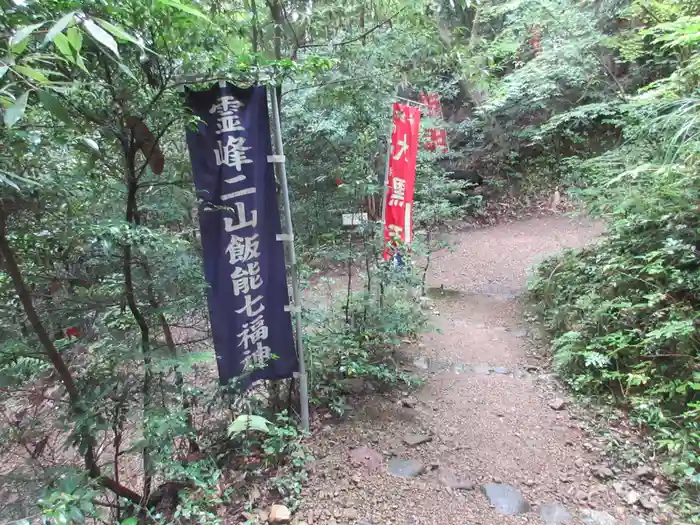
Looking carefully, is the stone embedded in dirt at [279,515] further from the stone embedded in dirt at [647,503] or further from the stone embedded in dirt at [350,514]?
the stone embedded in dirt at [647,503]

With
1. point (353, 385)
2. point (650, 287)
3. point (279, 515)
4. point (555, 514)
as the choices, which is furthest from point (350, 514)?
point (650, 287)

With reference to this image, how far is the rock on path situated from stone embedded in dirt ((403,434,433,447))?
0.05 feet

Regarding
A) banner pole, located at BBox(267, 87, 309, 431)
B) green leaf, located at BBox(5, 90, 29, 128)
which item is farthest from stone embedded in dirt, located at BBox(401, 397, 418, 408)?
green leaf, located at BBox(5, 90, 29, 128)

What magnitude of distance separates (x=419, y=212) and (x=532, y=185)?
23.6 ft

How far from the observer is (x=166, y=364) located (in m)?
2.24

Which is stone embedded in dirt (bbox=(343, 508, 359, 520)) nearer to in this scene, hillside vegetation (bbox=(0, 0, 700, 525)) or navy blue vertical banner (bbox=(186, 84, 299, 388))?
hillside vegetation (bbox=(0, 0, 700, 525))

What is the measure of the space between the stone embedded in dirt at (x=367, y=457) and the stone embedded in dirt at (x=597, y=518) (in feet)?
4.19

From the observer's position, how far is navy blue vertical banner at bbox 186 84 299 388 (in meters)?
2.47

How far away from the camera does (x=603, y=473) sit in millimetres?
2787

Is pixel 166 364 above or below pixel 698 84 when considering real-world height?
below

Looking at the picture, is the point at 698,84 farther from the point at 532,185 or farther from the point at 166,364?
the point at 532,185

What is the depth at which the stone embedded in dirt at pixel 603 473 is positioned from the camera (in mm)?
2768

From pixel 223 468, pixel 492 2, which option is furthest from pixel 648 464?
pixel 492 2

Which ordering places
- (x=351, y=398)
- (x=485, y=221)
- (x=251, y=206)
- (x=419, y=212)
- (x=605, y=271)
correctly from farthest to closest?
1. (x=485, y=221)
2. (x=419, y=212)
3. (x=605, y=271)
4. (x=351, y=398)
5. (x=251, y=206)
